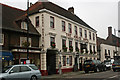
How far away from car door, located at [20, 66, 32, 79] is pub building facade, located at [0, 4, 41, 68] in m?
4.45

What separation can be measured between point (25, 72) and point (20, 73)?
55cm

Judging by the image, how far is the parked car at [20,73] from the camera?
1280 cm

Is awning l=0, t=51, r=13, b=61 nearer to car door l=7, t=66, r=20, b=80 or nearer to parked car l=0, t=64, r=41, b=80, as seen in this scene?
parked car l=0, t=64, r=41, b=80

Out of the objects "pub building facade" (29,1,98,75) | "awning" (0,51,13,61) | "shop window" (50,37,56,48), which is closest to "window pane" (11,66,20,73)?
"awning" (0,51,13,61)

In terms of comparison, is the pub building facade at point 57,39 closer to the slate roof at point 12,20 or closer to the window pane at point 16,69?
the slate roof at point 12,20

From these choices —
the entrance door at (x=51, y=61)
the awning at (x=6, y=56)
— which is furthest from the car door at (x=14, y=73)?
the entrance door at (x=51, y=61)

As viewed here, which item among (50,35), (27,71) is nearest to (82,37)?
(50,35)

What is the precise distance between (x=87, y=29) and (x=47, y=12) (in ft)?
47.2

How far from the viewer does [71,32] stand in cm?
3095

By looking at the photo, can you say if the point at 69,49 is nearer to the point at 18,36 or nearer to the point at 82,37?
the point at 82,37

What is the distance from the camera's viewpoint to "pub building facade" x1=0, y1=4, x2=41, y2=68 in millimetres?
19656

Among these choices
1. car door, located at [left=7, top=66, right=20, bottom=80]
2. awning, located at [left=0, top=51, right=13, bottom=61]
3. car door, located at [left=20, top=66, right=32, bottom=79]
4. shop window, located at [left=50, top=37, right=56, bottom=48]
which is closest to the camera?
car door, located at [left=7, top=66, right=20, bottom=80]

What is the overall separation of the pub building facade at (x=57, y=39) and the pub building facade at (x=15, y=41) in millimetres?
1149

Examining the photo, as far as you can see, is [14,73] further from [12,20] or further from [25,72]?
[12,20]
